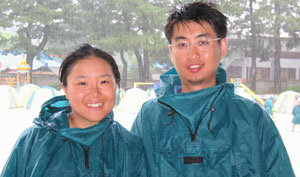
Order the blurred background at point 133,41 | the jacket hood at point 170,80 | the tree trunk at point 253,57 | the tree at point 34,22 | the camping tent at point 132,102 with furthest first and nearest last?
the tree at point 34,22, the tree trunk at point 253,57, the blurred background at point 133,41, the camping tent at point 132,102, the jacket hood at point 170,80

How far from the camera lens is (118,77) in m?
0.81

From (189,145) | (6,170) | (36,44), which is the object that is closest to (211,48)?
(189,145)

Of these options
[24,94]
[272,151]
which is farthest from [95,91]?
[24,94]

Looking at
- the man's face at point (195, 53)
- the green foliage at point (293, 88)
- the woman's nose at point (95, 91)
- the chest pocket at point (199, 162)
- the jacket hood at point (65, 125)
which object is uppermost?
the man's face at point (195, 53)

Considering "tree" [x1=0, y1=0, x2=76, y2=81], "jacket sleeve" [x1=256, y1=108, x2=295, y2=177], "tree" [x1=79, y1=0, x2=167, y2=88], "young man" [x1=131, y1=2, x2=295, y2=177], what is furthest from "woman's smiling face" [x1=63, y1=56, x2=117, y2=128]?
"tree" [x1=0, y1=0, x2=76, y2=81]

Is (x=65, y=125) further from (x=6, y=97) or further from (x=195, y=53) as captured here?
(x=6, y=97)

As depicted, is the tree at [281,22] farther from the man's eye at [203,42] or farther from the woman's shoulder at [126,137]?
the woman's shoulder at [126,137]

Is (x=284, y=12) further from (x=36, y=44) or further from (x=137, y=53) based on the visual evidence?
(x=36, y=44)

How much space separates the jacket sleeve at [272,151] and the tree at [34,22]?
6182 mm

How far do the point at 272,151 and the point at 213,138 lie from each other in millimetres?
139

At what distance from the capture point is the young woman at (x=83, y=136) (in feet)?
2.25

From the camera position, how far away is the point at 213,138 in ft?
2.34

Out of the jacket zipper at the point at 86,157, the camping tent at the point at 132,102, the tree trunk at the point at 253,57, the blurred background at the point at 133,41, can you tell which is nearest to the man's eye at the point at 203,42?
the jacket zipper at the point at 86,157

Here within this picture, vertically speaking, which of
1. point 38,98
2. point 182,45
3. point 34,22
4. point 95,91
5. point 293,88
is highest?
point 34,22
